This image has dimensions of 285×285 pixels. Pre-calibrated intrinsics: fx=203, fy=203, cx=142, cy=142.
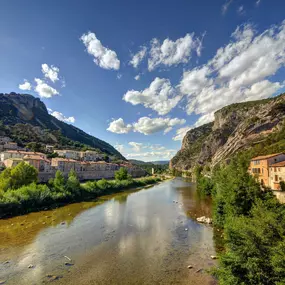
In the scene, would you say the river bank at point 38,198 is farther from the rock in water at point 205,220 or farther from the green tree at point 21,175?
the rock in water at point 205,220

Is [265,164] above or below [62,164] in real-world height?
below

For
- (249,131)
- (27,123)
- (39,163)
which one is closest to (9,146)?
(39,163)

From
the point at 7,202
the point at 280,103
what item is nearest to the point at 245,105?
the point at 280,103

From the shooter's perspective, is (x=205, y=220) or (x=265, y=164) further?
(x=265, y=164)

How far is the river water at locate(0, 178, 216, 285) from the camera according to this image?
594 inches

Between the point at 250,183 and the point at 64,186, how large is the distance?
3814cm

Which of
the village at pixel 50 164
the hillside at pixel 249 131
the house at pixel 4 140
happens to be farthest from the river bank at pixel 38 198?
the house at pixel 4 140

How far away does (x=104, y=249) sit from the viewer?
20.0 meters

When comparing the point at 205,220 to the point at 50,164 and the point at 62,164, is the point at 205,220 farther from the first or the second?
the point at 50,164

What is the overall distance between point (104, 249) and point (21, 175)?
106 feet

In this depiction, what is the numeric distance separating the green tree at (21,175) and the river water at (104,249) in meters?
12.7

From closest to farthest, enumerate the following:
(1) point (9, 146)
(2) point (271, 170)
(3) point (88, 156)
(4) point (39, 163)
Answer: (2) point (271, 170) → (4) point (39, 163) → (1) point (9, 146) → (3) point (88, 156)

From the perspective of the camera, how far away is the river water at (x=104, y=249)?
1508 centimetres

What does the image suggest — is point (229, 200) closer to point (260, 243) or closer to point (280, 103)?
point (260, 243)
